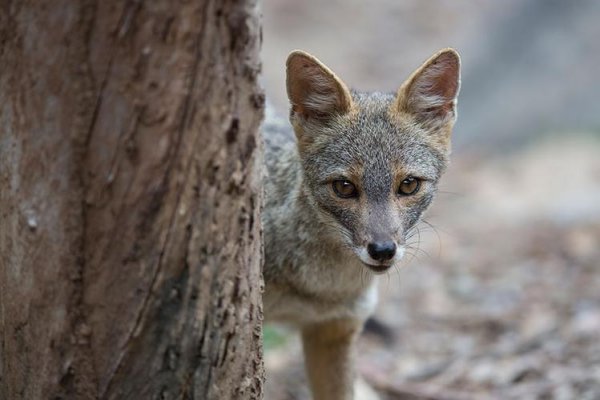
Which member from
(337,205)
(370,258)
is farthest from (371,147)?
(370,258)

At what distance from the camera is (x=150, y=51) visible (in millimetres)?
3566

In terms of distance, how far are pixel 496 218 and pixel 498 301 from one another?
3.22 metres

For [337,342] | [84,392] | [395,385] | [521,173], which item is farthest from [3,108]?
[521,173]

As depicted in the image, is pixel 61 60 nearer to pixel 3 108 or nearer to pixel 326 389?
pixel 3 108

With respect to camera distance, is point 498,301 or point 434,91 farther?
point 498,301

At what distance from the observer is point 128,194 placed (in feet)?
12.2

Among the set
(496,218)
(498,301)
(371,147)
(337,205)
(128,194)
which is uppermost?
(496,218)

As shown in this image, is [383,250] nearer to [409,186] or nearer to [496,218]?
[409,186]

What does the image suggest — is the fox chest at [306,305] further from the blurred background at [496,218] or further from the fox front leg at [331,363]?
the blurred background at [496,218]

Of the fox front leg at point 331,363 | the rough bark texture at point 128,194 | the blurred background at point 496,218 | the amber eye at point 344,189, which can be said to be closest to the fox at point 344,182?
the amber eye at point 344,189

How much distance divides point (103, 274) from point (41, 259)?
11.6 inches

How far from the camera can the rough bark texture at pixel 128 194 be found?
142 inches

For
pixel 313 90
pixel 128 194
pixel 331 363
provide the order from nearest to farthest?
pixel 128 194
pixel 313 90
pixel 331 363

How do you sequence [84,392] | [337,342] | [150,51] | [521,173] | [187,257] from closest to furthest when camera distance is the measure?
[150,51]
[187,257]
[84,392]
[337,342]
[521,173]
